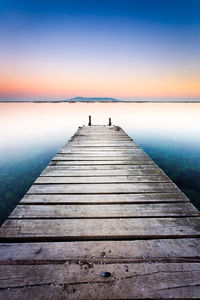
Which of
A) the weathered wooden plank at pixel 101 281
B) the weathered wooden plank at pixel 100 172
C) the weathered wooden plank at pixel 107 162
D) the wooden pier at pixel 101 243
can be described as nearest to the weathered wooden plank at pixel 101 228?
the wooden pier at pixel 101 243

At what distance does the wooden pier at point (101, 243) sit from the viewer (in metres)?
1.50

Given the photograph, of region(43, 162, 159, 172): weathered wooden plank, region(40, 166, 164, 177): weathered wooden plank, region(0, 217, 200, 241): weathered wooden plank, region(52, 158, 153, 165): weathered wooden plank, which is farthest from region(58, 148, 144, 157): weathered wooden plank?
region(0, 217, 200, 241): weathered wooden plank

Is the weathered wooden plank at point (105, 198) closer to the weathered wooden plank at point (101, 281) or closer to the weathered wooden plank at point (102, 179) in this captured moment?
the weathered wooden plank at point (102, 179)

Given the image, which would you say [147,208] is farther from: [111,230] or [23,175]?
[23,175]

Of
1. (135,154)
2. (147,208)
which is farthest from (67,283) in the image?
(135,154)

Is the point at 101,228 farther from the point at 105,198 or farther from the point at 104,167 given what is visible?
the point at 104,167

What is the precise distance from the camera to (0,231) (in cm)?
211

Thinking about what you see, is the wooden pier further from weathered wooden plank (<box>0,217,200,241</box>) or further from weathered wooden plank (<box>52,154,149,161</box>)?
weathered wooden plank (<box>52,154,149,161</box>)

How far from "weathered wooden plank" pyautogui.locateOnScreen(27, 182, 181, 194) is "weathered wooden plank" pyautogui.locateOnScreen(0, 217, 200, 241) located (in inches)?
32.6

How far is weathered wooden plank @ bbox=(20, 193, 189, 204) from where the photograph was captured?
283cm

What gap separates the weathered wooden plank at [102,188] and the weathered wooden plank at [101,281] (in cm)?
155

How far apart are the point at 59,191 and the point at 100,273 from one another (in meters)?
1.79

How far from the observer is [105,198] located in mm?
2941

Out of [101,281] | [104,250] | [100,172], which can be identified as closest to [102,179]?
[100,172]
